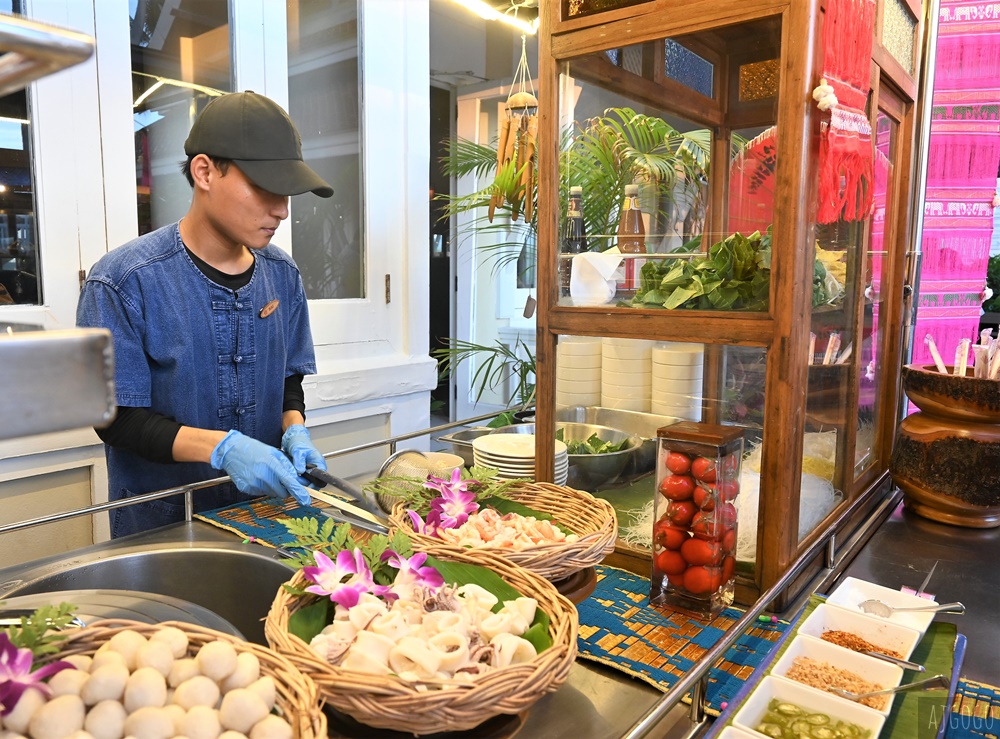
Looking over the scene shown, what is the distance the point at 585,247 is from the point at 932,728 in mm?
974

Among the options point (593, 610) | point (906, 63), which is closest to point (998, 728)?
point (593, 610)

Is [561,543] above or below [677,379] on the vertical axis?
below

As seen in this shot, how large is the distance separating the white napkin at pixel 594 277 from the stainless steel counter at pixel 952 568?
2.43ft

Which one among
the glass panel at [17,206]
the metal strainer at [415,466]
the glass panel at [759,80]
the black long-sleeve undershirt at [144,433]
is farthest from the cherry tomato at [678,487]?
the glass panel at [17,206]

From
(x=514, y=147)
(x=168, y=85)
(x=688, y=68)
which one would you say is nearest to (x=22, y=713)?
(x=688, y=68)

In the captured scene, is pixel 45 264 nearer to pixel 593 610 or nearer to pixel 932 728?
pixel 593 610

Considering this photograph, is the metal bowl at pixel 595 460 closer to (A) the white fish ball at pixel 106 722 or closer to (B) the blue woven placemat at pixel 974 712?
(B) the blue woven placemat at pixel 974 712

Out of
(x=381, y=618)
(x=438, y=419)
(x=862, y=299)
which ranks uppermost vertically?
(x=862, y=299)

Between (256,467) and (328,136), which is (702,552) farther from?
(328,136)

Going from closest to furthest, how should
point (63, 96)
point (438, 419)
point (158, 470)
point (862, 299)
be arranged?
point (862, 299) → point (158, 470) → point (63, 96) → point (438, 419)

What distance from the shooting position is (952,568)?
1.56 m

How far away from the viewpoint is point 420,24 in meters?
3.52

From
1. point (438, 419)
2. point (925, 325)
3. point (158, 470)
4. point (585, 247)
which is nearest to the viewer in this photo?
point (585, 247)

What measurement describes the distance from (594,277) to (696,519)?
1.73 feet
